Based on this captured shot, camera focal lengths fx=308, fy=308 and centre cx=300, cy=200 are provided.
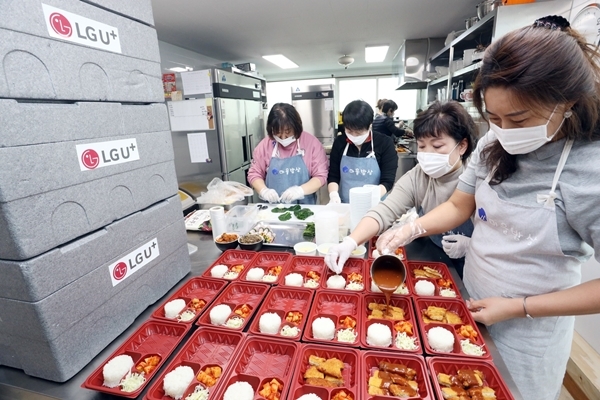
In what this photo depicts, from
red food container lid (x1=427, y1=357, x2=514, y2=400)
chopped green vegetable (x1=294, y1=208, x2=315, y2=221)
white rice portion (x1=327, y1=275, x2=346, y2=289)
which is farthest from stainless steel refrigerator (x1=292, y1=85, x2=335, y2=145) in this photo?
red food container lid (x1=427, y1=357, x2=514, y2=400)

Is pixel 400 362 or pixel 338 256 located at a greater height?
pixel 338 256

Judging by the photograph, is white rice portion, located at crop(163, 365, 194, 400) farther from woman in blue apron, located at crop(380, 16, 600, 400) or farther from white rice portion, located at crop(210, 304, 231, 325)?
woman in blue apron, located at crop(380, 16, 600, 400)

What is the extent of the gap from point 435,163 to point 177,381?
4.51 ft

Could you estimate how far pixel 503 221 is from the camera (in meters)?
1.04

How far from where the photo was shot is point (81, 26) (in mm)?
917

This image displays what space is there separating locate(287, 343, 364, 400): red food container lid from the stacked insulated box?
667mm

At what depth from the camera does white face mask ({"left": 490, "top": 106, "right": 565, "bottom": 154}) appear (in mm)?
881

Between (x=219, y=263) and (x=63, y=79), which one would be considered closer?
(x=63, y=79)

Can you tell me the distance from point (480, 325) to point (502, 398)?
0.30 meters

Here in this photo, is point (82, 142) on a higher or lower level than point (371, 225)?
higher

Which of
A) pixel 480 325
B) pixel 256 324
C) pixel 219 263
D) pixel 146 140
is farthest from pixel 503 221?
pixel 146 140

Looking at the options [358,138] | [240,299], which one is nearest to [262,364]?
[240,299]

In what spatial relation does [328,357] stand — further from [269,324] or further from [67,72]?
[67,72]

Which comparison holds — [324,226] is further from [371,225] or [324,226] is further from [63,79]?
[63,79]
